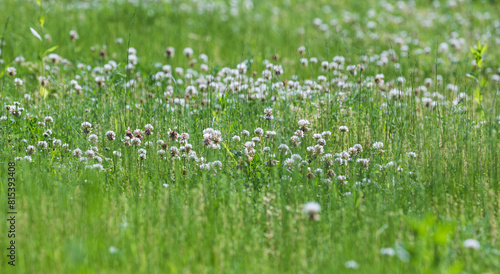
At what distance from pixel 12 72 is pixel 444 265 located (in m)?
4.98

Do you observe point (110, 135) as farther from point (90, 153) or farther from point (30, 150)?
Answer: point (30, 150)

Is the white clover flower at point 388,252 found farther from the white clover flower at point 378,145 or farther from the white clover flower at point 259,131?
the white clover flower at point 259,131

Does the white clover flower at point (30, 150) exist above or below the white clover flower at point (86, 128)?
below

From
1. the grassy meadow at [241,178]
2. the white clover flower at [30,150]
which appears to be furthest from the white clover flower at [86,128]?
the white clover flower at [30,150]

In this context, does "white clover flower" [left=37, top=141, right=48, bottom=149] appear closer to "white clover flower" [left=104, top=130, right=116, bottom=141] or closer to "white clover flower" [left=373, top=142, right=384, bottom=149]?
"white clover flower" [left=104, top=130, right=116, bottom=141]

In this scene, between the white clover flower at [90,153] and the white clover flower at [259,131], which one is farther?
the white clover flower at [259,131]

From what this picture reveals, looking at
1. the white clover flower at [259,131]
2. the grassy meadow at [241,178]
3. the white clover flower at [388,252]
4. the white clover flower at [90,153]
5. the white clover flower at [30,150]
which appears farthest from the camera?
the white clover flower at [259,131]

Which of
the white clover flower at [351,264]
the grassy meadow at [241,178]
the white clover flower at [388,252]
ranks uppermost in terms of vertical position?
the grassy meadow at [241,178]

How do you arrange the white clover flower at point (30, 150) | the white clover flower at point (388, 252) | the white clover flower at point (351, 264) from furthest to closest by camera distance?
the white clover flower at point (30, 150) < the white clover flower at point (388, 252) < the white clover flower at point (351, 264)

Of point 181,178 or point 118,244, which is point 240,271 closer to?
point 118,244

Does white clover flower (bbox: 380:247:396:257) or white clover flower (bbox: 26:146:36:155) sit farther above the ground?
white clover flower (bbox: 26:146:36:155)

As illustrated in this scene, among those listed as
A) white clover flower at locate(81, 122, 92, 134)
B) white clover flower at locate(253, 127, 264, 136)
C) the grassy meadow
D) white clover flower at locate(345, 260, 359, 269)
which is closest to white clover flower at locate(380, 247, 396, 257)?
the grassy meadow

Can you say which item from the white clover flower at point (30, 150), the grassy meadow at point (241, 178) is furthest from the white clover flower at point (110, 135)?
the white clover flower at point (30, 150)

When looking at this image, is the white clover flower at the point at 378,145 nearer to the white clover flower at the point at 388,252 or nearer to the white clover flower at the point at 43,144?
the white clover flower at the point at 388,252
